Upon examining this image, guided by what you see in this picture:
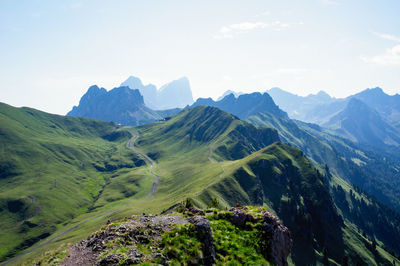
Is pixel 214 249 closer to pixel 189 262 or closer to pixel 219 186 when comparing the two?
pixel 189 262

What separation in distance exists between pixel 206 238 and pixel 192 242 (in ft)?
6.47

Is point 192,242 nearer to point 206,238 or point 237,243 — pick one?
point 206,238

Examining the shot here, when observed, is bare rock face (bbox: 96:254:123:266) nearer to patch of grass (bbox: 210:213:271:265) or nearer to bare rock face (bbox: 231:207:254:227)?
patch of grass (bbox: 210:213:271:265)

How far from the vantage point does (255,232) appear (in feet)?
105

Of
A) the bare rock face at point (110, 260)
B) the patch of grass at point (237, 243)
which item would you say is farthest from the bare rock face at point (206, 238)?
the bare rock face at point (110, 260)

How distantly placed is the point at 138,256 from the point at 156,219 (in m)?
11.4

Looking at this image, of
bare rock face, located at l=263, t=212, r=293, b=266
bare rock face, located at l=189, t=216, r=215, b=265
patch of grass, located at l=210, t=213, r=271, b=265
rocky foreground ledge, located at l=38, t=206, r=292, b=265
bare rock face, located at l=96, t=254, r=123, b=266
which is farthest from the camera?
bare rock face, located at l=263, t=212, r=293, b=266

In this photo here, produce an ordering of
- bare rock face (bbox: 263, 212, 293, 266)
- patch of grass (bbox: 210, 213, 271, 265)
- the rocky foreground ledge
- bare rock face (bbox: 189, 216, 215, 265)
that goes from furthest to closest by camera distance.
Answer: bare rock face (bbox: 263, 212, 293, 266), patch of grass (bbox: 210, 213, 271, 265), bare rock face (bbox: 189, 216, 215, 265), the rocky foreground ledge

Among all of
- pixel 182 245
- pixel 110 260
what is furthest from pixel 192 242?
pixel 110 260

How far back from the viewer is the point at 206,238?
2911cm

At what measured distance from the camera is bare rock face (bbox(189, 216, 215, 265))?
27545mm

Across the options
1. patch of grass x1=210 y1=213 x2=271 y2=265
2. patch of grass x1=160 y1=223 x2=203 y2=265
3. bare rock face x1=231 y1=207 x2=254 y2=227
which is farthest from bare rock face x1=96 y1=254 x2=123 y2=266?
bare rock face x1=231 y1=207 x2=254 y2=227

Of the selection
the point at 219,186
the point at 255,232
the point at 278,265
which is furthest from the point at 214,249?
the point at 219,186

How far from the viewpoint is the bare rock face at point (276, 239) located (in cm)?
3122
